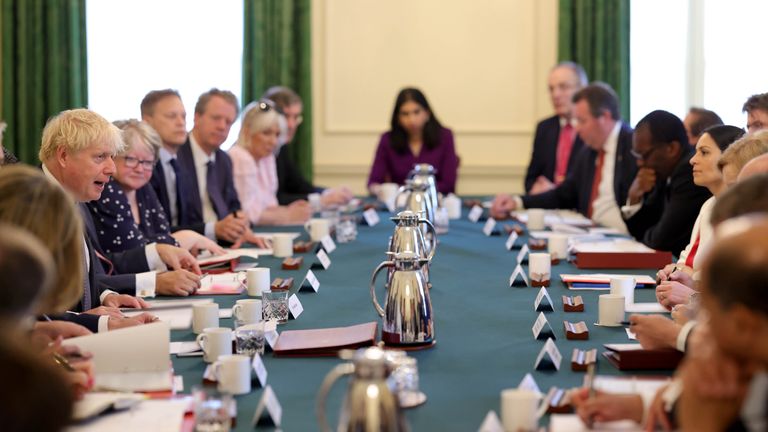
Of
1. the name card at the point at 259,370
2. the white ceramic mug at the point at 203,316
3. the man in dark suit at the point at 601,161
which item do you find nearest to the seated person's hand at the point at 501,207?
the man in dark suit at the point at 601,161

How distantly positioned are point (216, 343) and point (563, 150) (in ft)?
17.5

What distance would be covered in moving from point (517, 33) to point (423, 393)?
20.9ft

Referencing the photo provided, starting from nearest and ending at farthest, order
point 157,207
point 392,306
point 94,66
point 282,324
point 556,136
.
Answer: point 392,306
point 282,324
point 157,207
point 556,136
point 94,66

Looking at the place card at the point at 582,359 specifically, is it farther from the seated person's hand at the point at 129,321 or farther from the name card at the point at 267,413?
the seated person's hand at the point at 129,321

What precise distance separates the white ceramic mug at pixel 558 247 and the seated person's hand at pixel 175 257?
1.37 meters

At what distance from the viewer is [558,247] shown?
169 inches

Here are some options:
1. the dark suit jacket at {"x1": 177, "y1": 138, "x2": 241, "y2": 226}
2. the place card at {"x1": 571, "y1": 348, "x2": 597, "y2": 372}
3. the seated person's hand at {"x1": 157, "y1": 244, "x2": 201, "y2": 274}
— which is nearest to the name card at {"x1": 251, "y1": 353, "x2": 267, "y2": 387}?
the place card at {"x1": 571, "y1": 348, "x2": 597, "y2": 372}

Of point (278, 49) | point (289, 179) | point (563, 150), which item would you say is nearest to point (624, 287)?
point (563, 150)

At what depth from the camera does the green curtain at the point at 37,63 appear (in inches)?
311

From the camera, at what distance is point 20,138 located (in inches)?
314

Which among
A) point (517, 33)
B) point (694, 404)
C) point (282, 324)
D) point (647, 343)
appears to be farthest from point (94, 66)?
point (694, 404)

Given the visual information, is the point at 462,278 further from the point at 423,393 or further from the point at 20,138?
the point at 20,138

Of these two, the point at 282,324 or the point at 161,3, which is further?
the point at 161,3

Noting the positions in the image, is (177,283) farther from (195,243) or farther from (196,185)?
(196,185)
